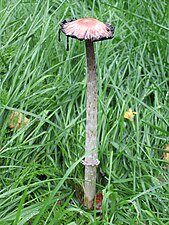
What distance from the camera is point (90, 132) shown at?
2549mm

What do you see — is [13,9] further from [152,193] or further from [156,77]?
[152,193]

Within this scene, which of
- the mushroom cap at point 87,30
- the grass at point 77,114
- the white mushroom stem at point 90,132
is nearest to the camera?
the mushroom cap at point 87,30

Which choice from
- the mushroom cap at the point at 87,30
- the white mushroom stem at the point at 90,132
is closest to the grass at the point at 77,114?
the white mushroom stem at the point at 90,132

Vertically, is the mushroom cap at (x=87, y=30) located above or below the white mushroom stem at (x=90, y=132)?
above

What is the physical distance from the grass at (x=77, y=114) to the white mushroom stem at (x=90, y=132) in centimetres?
7

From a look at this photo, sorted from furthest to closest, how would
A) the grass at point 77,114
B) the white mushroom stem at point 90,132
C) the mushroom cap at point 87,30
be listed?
the grass at point 77,114 → the white mushroom stem at point 90,132 → the mushroom cap at point 87,30

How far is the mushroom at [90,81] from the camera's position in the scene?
7.47 feet

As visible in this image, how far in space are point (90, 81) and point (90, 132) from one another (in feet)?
0.95

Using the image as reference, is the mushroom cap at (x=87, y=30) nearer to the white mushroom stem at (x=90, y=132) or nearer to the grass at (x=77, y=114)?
the white mushroom stem at (x=90, y=132)

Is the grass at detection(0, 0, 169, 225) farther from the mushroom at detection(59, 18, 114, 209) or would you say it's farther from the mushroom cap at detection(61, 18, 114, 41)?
the mushroom cap at detection(61, 18, 114, 41)

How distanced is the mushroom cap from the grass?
68 cm

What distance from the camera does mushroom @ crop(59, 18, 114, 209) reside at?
228 centimetres

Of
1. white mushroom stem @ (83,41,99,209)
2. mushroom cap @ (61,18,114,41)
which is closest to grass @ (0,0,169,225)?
white mushroom stem @ (83,41,99,209)

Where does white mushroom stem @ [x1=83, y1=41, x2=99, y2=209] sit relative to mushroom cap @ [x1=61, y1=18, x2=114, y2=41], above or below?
below
